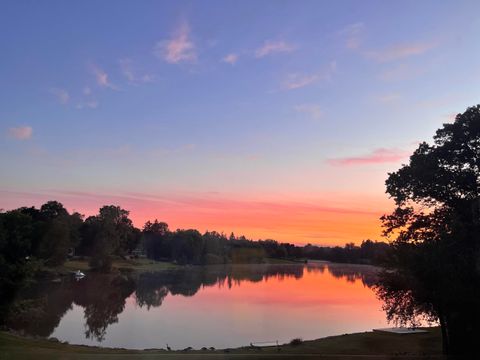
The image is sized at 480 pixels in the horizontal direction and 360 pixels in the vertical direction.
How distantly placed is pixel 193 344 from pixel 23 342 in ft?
33.5

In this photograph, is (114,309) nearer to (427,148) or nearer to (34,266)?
(34,266)

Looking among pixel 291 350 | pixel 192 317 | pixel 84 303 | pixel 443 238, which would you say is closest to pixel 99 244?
pixel 84 303

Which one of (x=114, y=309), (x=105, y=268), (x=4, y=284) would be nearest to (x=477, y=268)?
(x=4, y=284)

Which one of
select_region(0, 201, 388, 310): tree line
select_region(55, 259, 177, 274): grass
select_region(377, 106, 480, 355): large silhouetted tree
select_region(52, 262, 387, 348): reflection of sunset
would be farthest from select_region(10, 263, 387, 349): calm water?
select_region(55, 259, 177, 274): grass

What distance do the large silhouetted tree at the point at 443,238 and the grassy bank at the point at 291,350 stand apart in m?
2.10

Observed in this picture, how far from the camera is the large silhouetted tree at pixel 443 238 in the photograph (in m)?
16.8

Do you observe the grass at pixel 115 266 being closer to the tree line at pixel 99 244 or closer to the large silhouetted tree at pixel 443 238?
the tree line at pixel 99 244

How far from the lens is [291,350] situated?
75.3 feet

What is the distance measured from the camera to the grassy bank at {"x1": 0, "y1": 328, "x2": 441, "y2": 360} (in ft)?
64.4

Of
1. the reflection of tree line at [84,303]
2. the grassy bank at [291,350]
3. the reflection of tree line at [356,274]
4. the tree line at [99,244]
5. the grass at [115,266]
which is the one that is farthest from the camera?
the reflection of tree line at [356,274]

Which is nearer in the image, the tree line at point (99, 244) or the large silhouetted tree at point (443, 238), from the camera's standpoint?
the large silhouetted tree at point (443, 238)

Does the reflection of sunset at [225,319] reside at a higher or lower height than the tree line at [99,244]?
lower

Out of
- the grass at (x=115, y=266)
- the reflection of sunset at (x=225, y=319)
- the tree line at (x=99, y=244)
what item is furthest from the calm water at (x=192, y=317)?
the grass at (x=115, y=266)

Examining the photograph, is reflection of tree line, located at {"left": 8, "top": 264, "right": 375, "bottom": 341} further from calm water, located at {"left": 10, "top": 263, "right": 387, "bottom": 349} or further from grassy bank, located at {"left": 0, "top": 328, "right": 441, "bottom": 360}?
grassy bank, located at {"left": 0, "top": 328, "right": 441, "bottom": 360}
